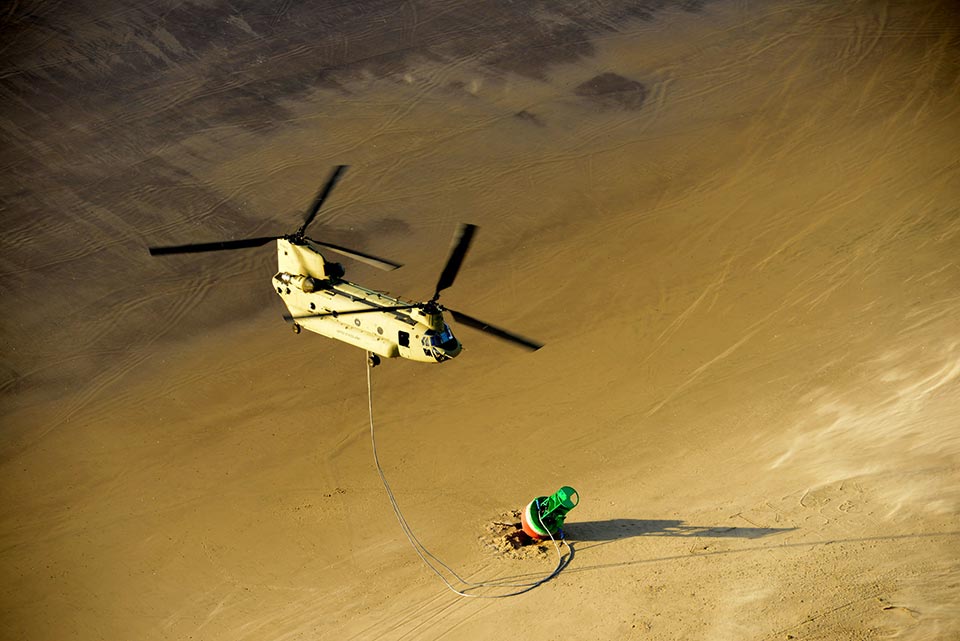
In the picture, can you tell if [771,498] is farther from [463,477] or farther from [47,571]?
[47,571]

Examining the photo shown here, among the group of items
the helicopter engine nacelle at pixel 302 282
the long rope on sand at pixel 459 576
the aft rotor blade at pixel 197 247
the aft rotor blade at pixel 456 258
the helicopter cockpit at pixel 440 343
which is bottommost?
the long rope on sand at pixel 459 576

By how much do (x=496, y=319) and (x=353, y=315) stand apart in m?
5.51

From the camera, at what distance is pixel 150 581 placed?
1598 centimetres

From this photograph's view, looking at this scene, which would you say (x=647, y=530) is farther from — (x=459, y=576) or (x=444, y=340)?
(x=444, y=340)

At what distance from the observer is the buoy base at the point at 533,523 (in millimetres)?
15445

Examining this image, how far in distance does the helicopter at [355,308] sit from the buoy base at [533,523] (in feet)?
8.26

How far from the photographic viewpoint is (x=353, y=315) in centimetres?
1605

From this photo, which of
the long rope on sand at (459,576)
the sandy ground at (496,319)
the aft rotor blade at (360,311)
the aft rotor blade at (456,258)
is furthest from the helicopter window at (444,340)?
the sandy ground at (496,319)

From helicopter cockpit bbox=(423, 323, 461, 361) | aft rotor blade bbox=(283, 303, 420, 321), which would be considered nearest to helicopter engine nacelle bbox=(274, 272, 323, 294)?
aft rotor blade bbox=(283, 303, 420, 321)

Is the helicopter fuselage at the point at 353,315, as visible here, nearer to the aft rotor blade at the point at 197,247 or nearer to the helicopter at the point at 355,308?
the helicopter at the point at 355,308

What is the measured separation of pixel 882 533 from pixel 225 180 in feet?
55.9

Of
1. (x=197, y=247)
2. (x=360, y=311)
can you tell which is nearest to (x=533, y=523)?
(x=360, y=311)

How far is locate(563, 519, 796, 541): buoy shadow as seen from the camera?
15.8 meters

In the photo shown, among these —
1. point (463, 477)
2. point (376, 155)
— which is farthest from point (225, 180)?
point (463, 477)
